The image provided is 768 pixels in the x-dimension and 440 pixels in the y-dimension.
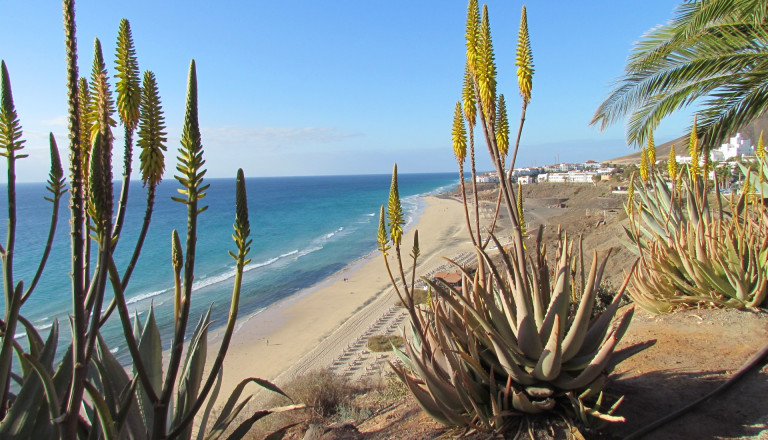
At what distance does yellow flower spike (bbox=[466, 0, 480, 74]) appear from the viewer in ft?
9.23

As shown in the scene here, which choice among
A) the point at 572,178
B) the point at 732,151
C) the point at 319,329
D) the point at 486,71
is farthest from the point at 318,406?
the point at 572,178

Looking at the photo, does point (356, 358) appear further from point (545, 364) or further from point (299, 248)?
point (299, 248)

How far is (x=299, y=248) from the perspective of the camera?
132ft

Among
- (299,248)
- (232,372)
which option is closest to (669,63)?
(232,372)

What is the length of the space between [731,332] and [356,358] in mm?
11343

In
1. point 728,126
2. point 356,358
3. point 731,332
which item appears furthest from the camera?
point 356,358

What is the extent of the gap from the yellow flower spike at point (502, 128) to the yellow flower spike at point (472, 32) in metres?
0.68

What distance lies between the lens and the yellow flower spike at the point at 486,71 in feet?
8.90

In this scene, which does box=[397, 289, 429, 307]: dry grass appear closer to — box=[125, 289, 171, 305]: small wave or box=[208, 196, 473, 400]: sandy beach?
box=[208, 196, 473, 400]: sandy beach

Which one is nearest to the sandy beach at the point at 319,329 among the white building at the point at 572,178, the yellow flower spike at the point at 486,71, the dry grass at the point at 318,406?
the dry grass at the point at 318,406

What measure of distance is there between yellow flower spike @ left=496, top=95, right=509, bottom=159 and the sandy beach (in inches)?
426

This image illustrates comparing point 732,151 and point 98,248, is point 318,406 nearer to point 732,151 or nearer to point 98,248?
point 98,248

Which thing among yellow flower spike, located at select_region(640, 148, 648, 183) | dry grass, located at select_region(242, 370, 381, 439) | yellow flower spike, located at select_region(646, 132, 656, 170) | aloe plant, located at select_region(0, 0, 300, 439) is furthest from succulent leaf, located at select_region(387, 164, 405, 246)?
yellow flower spike, located at select_region(640, 148, 648, 183)

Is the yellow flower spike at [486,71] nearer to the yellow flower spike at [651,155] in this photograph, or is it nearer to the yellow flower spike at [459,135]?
the yellow flower spike at [459,135]
